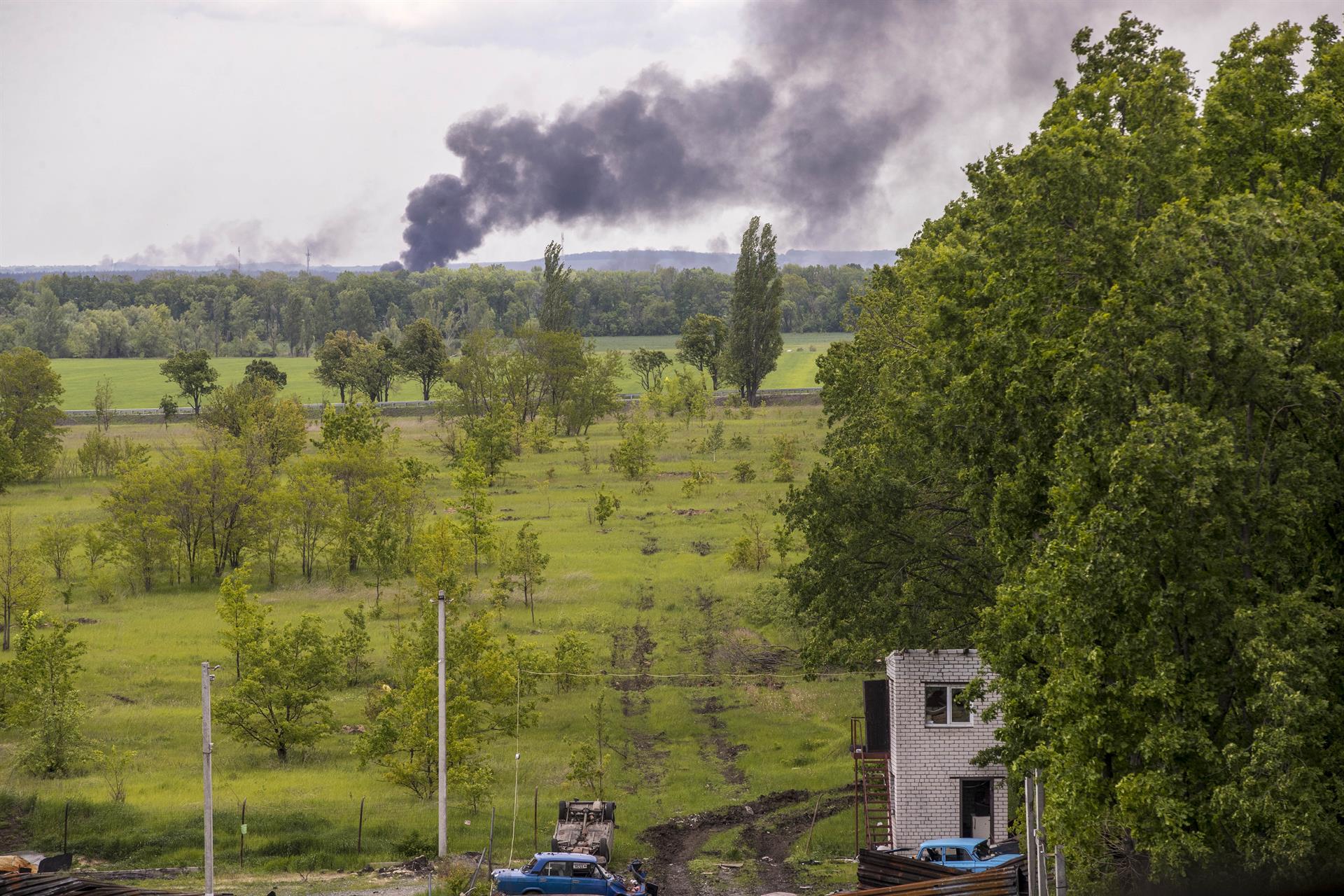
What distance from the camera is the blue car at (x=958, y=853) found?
91.5 ft

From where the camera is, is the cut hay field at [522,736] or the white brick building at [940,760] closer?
the white brick building at [940,760]

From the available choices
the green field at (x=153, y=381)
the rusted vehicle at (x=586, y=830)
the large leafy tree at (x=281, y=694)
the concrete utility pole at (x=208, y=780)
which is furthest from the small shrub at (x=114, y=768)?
the green field at (x=153, y=381)

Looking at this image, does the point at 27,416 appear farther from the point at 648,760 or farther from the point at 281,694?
the point at 648,760

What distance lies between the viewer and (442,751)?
30625 millimetres

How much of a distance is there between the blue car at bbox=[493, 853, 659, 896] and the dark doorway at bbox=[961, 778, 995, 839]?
8.67m

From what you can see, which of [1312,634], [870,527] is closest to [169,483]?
[870,527]

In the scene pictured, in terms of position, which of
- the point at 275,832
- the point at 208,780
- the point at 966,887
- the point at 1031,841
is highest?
the point at 208,780

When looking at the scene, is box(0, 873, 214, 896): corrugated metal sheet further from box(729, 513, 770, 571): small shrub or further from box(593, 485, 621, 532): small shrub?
box(593, 485, 621, 532): small shrub

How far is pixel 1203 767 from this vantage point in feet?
60.3

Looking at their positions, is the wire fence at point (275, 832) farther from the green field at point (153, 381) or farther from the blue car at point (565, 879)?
the green field at point (153, 381)

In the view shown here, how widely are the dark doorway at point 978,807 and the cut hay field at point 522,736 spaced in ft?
10.5

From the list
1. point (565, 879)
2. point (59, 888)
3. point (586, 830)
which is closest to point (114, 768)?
point (59, 888)

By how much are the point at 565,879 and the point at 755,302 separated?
9534 cm

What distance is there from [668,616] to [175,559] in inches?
1082
